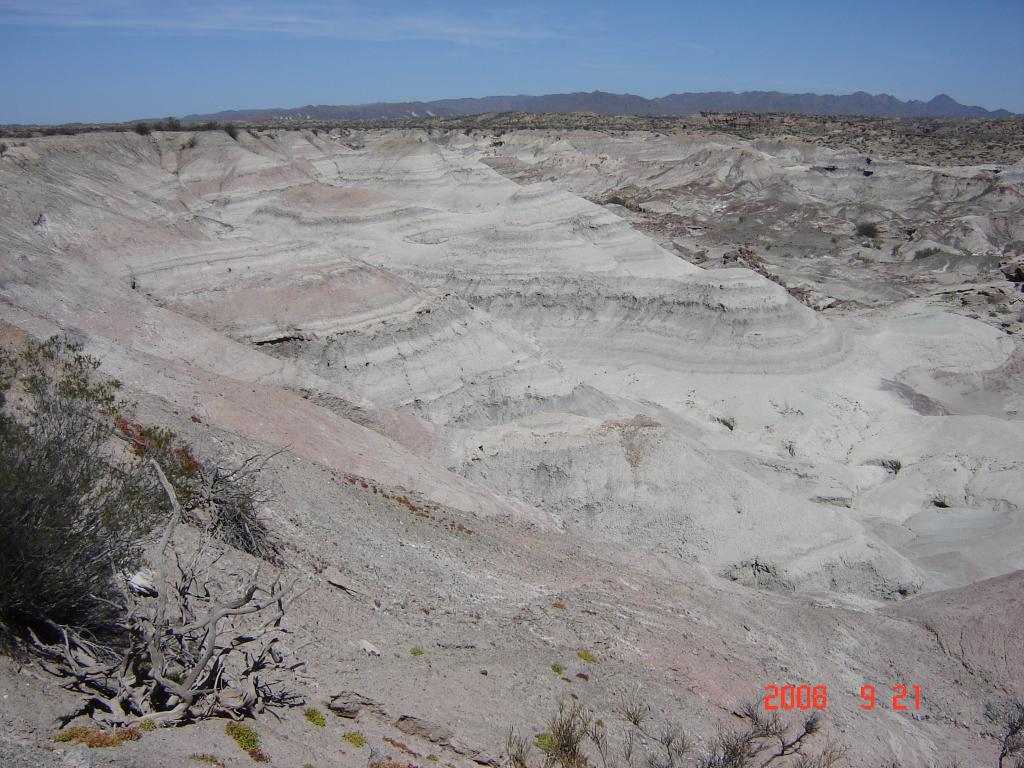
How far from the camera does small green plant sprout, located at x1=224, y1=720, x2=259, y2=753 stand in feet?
21.8

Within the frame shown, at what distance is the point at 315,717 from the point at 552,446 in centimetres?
1490

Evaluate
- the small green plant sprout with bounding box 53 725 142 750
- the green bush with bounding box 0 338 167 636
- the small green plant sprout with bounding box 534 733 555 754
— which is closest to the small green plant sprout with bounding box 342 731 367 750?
the small green plant sprout with bounding box 53 725 142 750

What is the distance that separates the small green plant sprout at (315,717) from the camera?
767 centimetres

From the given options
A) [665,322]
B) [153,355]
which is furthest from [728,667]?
[665,322]

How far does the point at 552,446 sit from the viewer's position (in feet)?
72.7

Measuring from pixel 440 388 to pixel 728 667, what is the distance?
14.1m

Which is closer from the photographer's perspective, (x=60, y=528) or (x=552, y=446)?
(x=60, y=528)

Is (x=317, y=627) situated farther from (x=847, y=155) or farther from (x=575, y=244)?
(x=847, y=155)
